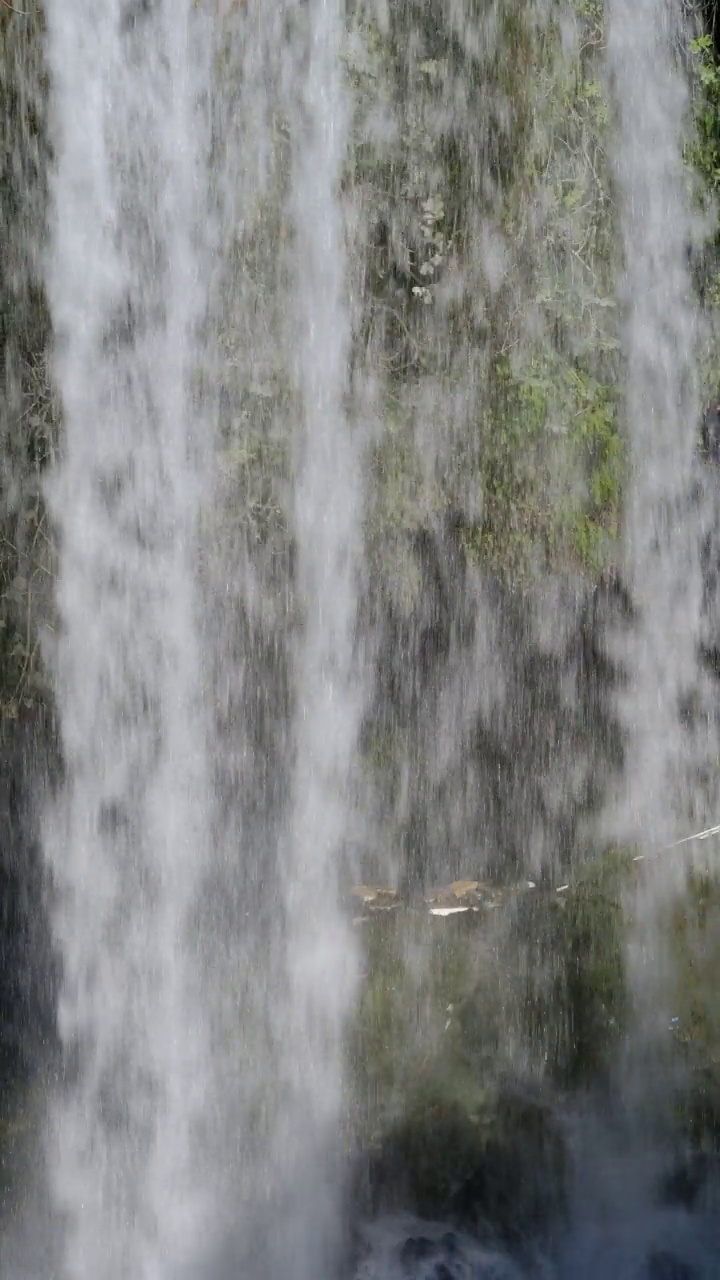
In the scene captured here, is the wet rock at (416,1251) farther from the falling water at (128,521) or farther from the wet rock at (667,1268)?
the falling water at (128,521)

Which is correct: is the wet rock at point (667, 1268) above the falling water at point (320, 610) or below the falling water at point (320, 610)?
below

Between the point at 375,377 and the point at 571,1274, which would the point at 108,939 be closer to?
the point at 571,1274

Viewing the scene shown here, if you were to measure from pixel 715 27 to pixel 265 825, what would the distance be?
3207 millimetres

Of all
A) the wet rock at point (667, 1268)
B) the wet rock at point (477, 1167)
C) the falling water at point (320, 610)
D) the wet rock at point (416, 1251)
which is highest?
the falling water at point (320, 610)

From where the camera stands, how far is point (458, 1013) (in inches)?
152

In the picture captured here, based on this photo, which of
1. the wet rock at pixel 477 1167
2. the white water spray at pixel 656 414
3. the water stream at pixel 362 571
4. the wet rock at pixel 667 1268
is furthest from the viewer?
the white water spray at pixel 656 414

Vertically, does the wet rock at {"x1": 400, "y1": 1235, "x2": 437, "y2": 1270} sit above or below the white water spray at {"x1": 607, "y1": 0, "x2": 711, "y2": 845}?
below

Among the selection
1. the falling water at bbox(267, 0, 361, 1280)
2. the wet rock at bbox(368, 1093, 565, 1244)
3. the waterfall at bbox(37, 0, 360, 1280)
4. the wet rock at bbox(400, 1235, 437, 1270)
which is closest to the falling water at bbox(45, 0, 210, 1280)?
the waterfall at bbox(37, 0, 360, 1280)

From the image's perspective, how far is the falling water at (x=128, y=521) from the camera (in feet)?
12.6

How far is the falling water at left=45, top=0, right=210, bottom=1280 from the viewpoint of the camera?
3.85 meters

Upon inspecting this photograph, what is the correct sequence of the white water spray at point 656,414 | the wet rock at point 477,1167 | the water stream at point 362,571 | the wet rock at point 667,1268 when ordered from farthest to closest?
the white water spray at point 656,414 < the water stream at point 362,571 < the wet rock at point 477,1167 < the wet rock at point 667,1268

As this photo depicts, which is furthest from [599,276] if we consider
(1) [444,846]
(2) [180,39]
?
(1) [444,846]

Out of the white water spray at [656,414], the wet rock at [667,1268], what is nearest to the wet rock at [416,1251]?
the wet rock at [667,1268]

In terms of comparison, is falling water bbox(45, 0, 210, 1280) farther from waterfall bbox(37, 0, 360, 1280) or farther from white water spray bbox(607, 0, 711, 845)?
white water spray bbox(607, 0, 711, 845)
